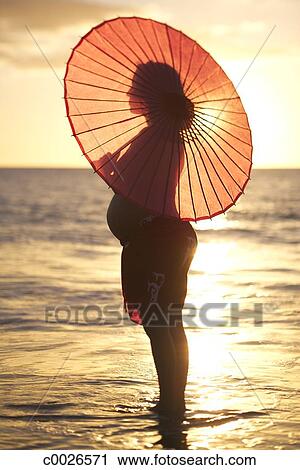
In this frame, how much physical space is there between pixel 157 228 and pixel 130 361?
7.48ft

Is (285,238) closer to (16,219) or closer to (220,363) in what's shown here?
(16,219)

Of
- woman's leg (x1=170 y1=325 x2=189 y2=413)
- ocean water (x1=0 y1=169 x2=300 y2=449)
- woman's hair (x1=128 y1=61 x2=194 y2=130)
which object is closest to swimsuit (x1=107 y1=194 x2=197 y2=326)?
woman's leg (x1=170 y1=325 x2=189 y2=413)

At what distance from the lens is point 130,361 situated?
7879 millimetres

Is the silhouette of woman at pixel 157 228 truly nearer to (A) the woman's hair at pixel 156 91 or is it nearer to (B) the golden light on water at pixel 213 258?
(A) the woman's hair at pixel 156 91

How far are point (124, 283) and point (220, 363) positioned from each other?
2.18 m

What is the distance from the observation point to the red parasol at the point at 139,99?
577cm

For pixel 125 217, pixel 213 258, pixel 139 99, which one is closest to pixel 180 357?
pixel 125 217

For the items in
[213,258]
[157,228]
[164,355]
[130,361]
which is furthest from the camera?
[213,258]

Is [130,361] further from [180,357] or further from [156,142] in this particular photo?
[156,142]

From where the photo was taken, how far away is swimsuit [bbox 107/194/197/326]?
5.93 m

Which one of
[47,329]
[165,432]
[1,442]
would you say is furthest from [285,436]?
[47,329]

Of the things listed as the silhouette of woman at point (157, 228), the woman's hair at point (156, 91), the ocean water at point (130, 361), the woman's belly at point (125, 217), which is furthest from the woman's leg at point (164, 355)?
the woman's hair at point (156, 91)

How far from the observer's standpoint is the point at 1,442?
5691 mm
